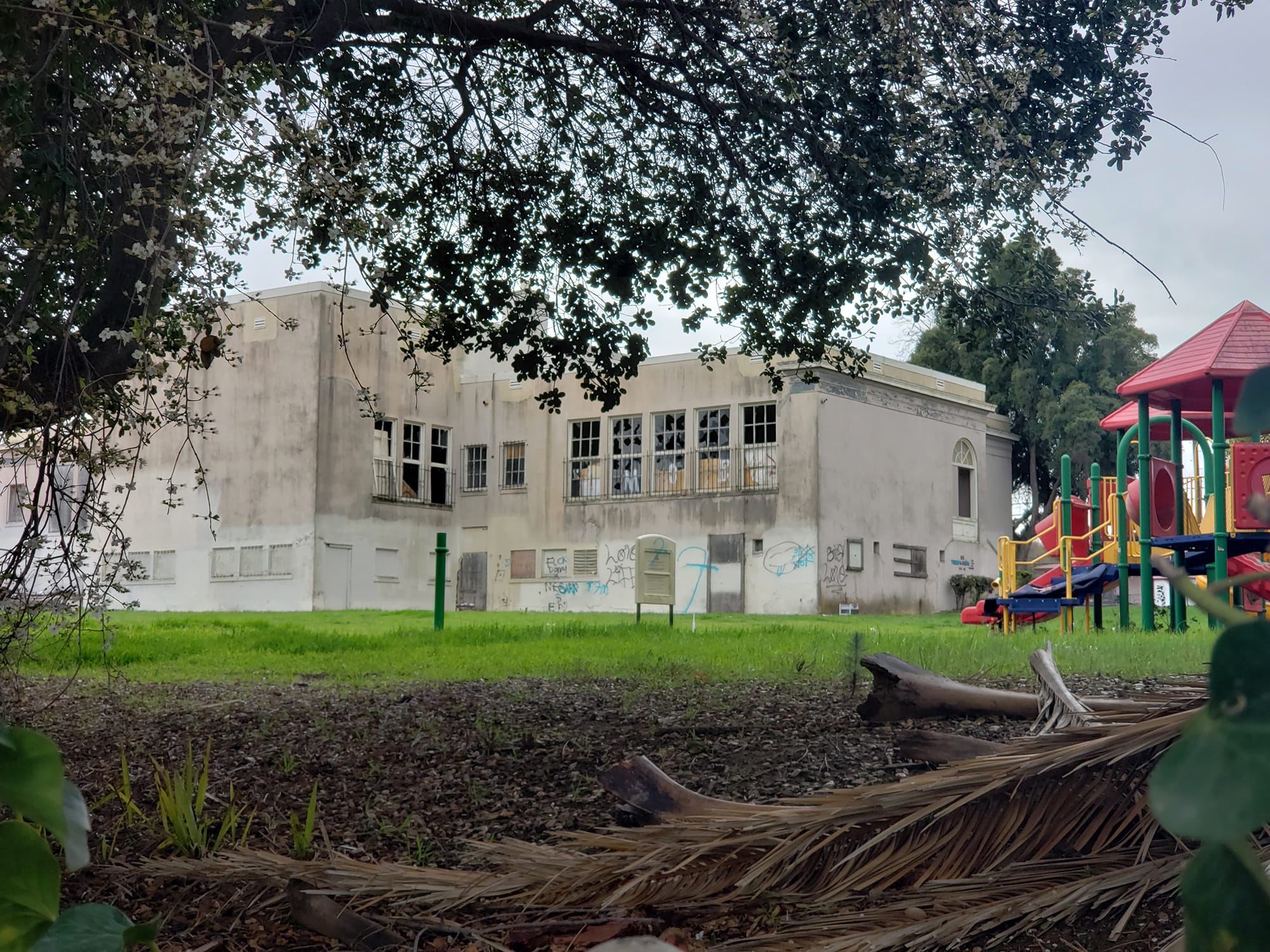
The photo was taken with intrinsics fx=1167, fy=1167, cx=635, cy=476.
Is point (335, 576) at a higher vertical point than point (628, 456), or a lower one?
lower

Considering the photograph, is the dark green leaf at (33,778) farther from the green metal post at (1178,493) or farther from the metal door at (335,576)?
the metal door at (335,576)

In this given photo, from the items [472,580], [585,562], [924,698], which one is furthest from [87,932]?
[472,580]

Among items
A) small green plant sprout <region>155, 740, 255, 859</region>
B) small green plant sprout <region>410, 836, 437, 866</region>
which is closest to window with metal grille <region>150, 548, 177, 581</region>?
small green plant sprout <region>155, 740, 255, 859</region>

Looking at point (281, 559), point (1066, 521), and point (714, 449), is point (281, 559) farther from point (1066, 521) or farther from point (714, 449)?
point (1066, 521)

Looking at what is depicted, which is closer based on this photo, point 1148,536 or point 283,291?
point 1148,536

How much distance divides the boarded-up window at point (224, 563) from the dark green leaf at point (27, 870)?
2681 centimetres

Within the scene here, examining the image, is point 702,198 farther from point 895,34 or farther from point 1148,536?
point 1148,536

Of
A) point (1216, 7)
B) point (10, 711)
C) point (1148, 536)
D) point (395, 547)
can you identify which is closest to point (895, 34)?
point (1216, 7)

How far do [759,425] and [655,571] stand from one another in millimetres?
9205

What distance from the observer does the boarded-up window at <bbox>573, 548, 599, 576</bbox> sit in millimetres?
26406

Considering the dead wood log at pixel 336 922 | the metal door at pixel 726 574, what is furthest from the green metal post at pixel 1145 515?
the metal door at pixel 726 574

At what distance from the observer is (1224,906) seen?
1.01 feet

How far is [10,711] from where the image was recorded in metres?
5.07

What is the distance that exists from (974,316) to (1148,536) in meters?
7.13
